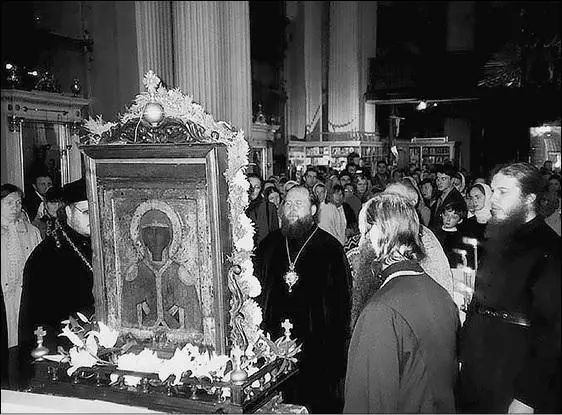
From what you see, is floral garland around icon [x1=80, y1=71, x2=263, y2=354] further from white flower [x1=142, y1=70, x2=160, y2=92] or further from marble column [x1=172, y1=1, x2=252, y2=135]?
marble column [x1=172, y1=1, x2=252, y2=135]

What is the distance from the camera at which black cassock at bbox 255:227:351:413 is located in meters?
3.05

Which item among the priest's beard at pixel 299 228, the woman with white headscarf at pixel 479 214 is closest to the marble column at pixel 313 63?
the woman with white headscarf at pixel 479 214

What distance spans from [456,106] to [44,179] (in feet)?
40.5

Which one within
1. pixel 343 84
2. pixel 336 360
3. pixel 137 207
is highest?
pixel 343 84

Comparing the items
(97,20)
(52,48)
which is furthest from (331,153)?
(97,20)

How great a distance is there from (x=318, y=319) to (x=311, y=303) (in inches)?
3.6

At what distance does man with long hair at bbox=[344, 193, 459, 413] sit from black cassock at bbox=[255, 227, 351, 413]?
1.29 metres

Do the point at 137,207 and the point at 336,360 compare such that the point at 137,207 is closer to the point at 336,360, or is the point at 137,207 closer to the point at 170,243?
the point at 170,243

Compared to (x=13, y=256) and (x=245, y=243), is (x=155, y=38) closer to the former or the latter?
(x=13, y=256)

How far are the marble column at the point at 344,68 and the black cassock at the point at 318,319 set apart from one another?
9.65 metres

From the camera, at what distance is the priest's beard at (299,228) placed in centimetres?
316

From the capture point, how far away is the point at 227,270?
1.89m

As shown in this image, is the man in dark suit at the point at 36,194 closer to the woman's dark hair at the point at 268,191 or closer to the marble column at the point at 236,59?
the marble column at the point at 236,59

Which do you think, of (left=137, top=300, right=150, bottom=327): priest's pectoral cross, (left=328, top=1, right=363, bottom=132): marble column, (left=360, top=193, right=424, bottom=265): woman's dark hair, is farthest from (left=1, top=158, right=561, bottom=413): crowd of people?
(left=328, top=1, right=363, bottom=132): marble column
